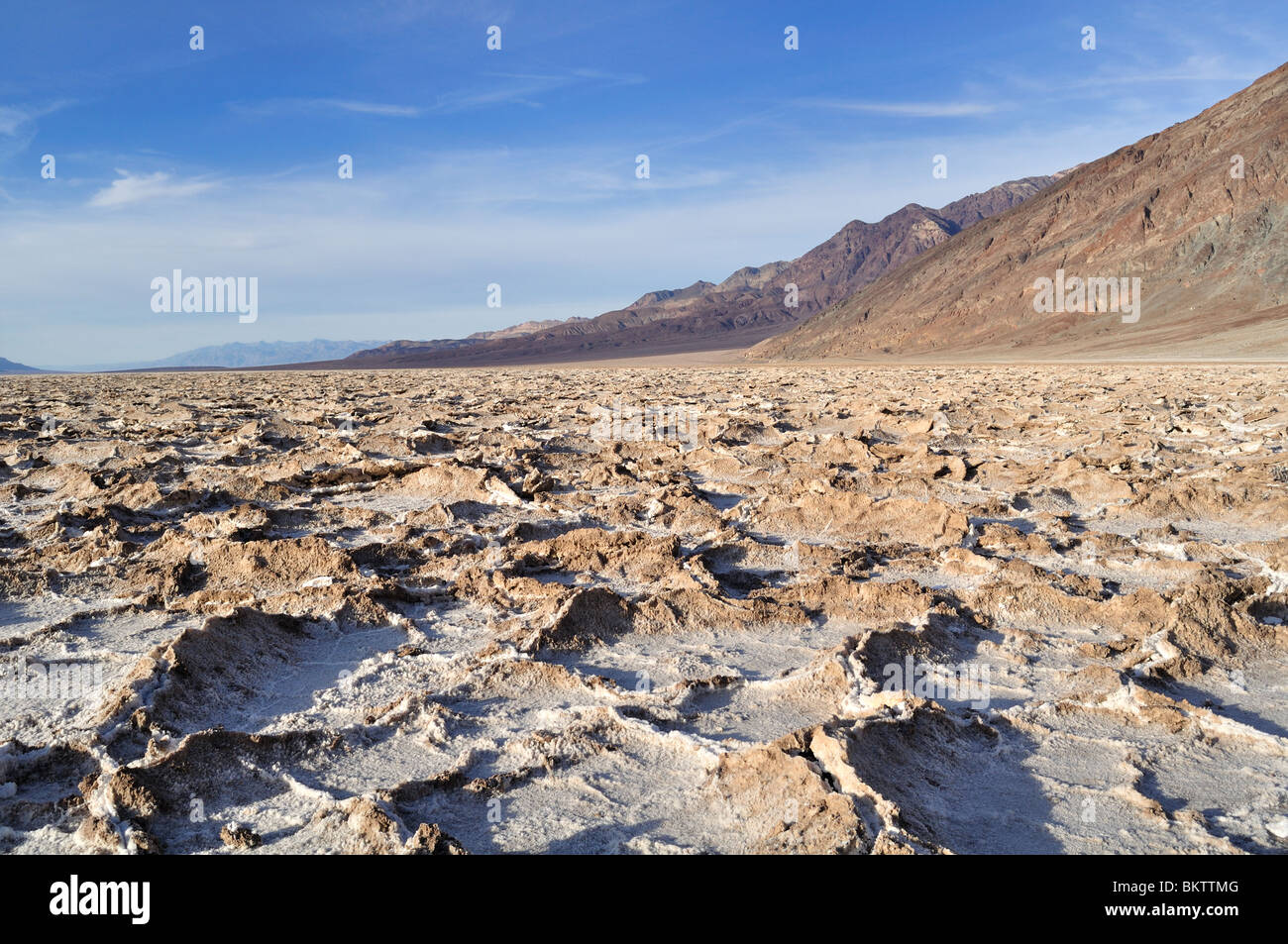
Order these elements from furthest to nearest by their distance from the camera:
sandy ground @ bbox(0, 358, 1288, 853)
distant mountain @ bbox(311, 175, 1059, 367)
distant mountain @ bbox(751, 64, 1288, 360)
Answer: distant mountain @ bbox(311, 175, 1059, 367), distant mountain @ bbox(751, 64, 1288, 360), sandy ground @ bbox(0, 358, 1288, 853)

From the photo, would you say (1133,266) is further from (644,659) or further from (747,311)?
(747,311)

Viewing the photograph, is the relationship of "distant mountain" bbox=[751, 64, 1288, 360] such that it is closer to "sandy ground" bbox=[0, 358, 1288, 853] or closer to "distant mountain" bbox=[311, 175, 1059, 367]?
"sandy ground" bbox=[0, 358, 1288, 853]

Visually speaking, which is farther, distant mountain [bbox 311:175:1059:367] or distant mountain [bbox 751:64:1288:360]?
distant mountain [bbox 311:175:1059:367]

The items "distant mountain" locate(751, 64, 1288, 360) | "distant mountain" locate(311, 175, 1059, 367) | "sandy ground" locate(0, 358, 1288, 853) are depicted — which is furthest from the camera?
"distant mountain" locate(311, 175, 1059, 367)

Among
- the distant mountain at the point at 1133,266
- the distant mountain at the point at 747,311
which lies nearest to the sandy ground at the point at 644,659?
the distant mountain at the point at 1133,266

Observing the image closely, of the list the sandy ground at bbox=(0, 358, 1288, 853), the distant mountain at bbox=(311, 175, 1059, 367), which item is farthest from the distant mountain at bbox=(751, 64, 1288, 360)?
the distant mountain at bbox=(311, 175, 1059, 367)

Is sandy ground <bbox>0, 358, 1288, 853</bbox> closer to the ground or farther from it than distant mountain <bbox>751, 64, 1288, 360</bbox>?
closer to the ground
